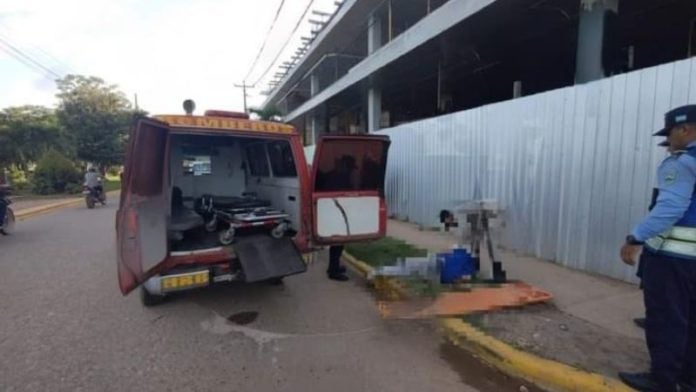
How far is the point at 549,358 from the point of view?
10.7 feet

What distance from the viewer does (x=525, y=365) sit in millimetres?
3215

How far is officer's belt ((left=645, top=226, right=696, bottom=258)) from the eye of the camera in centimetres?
255

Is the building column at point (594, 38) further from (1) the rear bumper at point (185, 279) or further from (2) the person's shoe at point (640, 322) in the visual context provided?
(1) the rear bumper at point (185, 279)

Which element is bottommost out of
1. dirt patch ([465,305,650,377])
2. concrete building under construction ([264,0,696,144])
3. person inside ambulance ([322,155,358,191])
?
dirt patch ([465,305,650,377])

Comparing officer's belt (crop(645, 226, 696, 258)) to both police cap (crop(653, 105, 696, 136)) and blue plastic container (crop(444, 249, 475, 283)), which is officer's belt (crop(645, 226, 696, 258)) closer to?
police cap (crop(653, 105, 696, 136))

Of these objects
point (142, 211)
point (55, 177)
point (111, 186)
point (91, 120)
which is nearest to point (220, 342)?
point (142, 211)

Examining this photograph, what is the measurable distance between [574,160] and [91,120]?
35.2m

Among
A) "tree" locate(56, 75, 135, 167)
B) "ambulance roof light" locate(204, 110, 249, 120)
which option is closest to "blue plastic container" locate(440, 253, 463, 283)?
"ambulance roof light" locate(204, 110, 249, 120)

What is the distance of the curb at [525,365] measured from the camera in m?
2.90

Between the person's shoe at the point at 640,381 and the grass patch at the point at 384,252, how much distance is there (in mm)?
3340

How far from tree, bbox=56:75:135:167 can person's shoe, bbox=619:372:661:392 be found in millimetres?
33867

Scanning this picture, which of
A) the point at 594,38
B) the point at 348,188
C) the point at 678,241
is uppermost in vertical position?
the point at 594,38

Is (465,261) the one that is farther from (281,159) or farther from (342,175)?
(281,159)

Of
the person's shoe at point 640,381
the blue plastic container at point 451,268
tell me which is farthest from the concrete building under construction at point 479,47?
the person's shoe at point 640,381
